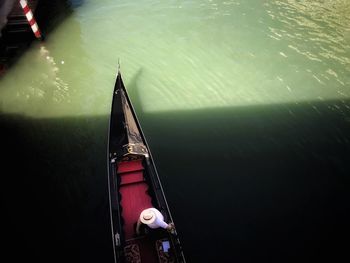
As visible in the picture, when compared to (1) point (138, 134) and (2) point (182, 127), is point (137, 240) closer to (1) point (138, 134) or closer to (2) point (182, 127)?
(1) point (138, 134)

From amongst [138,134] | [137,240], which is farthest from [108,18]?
[137,240]

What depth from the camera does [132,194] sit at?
200 inches

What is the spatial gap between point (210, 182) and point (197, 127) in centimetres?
163

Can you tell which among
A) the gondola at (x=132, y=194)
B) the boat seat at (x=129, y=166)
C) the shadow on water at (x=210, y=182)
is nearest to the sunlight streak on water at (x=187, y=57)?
the shadow on water at (x=210, y=182)

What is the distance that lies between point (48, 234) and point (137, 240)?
1.76m

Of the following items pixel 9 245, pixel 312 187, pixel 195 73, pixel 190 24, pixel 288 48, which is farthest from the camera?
pixel 190 24

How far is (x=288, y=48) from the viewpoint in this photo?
31.8 ft

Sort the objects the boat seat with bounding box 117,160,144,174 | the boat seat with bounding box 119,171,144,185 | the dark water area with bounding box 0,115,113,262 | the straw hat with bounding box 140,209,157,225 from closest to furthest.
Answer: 1. the straw hat with bounding box 140,209,157,225
2. the dark water area with bounding box 0,115,113,262
3. the boat seat with bounding box 119,171,144,185
4. the boat seat with bounding box 117,160,144,174

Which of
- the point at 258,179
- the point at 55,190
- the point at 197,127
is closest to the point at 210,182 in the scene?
the point at 258,179

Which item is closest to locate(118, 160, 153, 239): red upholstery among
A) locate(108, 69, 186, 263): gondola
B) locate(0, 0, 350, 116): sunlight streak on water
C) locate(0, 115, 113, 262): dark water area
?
locate(108, 69, 186, 263): gondola

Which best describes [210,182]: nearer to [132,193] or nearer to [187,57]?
[132,193]

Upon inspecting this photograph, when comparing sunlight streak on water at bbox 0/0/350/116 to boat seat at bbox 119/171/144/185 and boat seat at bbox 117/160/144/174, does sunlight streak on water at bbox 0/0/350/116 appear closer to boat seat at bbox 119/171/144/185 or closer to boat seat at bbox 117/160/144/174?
boat seat at bbox 117/160/144/174

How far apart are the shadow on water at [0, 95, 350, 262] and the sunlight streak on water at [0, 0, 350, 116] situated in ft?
2.10

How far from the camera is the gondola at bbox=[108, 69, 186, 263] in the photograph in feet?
14.0
